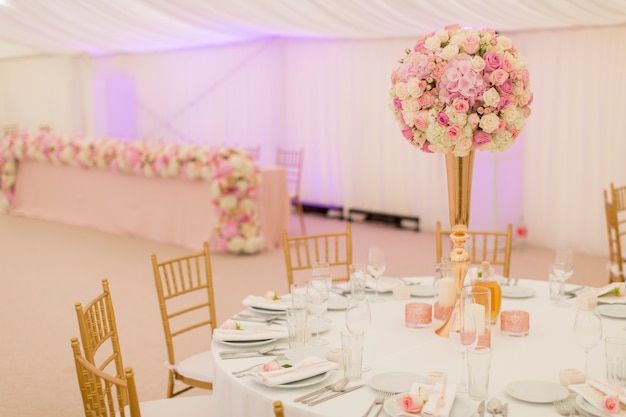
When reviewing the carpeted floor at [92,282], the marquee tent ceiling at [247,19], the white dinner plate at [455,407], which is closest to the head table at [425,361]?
the white dinner plate at [455,407]

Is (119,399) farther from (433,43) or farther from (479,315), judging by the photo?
(433,43)

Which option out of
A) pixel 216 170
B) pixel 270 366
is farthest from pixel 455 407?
pixel 216 170

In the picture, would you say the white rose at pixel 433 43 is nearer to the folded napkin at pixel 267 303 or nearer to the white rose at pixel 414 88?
the white rose at pixel 414 88

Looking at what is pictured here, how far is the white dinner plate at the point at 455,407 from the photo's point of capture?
2.07m

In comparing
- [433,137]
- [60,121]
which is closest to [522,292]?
[433,137]

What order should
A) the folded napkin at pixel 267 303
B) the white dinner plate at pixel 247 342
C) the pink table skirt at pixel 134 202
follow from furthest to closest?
the pink table skirt at pixel 134 202 → the folded napkin at pixel 267 303 → the white dinner plate at pixel 247 342

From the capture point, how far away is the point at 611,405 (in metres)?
2.01

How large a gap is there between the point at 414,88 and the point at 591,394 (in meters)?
1.18

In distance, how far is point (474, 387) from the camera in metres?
2.14

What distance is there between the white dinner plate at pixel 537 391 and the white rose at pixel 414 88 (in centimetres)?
105

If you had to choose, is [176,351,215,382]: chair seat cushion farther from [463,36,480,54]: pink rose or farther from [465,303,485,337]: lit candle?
[463,36,480,54]: pink rose

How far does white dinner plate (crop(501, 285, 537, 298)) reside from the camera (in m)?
3.19

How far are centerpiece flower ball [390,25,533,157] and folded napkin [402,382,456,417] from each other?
0.90m

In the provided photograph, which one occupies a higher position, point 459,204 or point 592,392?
point 459,204
